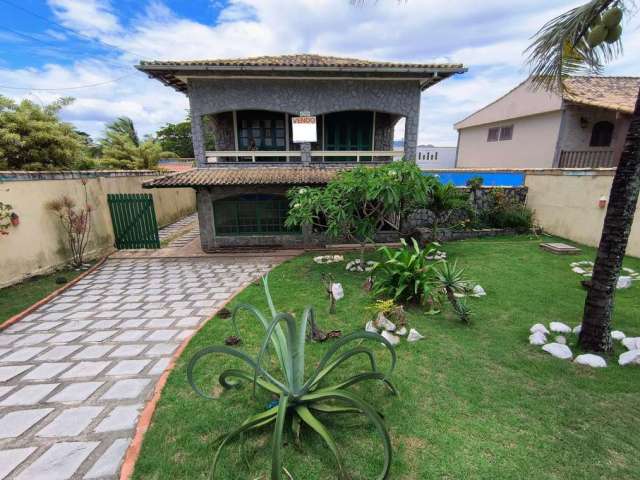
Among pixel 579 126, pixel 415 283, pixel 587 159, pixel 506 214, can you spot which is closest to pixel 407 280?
pixel 415 283

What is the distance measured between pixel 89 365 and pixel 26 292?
4852 mm

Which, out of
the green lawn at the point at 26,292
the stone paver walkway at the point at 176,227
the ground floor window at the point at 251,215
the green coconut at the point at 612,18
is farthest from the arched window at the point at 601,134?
the green lawn at the point at 26,292

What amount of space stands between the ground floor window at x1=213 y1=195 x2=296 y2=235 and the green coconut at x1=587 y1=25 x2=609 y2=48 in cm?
886

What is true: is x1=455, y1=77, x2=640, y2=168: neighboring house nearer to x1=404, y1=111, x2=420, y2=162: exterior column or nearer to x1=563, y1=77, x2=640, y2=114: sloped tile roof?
x1=563, y1=77, x2=640, y2=114: sloped tile roof

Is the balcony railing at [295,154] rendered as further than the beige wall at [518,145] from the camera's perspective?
No

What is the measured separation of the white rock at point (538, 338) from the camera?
459 cm

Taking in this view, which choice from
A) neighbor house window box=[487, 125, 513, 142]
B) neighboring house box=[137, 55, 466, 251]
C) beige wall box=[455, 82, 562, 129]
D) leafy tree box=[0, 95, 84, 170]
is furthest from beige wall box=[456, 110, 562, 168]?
leafy tree box=[0, 95, 84, 170]

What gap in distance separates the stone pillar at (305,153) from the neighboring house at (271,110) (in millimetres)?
39

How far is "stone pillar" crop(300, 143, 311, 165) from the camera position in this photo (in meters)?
11.3

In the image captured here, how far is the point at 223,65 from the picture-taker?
31.5 ft

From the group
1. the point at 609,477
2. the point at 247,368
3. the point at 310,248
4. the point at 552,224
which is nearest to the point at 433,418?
the point at 609,477

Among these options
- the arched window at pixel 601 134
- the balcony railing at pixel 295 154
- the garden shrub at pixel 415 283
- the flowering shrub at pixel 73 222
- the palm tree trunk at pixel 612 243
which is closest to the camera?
the palm tree trunk at pixel 612 243

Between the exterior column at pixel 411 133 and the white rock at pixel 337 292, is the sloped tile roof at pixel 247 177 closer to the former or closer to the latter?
the exterior column at pixel 411 133

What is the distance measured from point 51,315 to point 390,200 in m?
8.16
